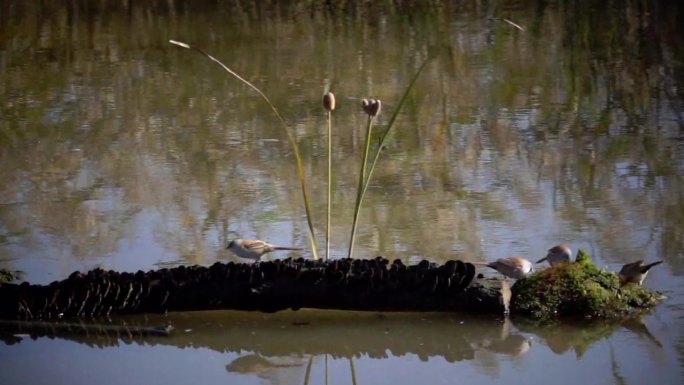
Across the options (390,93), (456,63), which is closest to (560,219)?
(390,93)

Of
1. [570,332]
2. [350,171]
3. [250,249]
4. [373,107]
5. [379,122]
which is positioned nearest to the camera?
[570,332]

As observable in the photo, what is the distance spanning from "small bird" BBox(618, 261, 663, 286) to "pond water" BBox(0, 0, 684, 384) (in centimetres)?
13

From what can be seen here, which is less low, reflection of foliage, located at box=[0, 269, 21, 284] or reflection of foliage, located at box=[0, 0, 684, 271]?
reflection of foliage, located at box=[0, 0, 684, 271]

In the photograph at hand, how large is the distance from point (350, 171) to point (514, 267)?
6.50 ft

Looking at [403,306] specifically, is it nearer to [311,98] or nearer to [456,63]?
[311,98]

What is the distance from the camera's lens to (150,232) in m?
5.32

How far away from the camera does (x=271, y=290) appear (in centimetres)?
419

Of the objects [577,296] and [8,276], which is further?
[8,276]

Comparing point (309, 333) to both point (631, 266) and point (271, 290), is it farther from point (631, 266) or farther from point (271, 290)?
point (631, 266)

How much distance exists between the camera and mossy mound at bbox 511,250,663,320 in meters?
4.20

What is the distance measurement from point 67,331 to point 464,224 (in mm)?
1774

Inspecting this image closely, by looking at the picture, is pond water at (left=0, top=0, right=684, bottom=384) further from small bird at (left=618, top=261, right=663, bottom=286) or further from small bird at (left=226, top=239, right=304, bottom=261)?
small bird at (left=226, top=239, right=304, bottom=261)

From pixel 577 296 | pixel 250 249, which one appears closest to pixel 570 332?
pixel 577 296

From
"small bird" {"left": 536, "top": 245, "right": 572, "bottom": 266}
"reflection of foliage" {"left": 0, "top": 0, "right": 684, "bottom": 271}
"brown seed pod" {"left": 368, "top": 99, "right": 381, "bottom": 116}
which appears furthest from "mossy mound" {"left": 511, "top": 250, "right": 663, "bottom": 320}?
"brown seed pod" {"left": 368, "top": 99, "right": 381, "bottom": 116}
